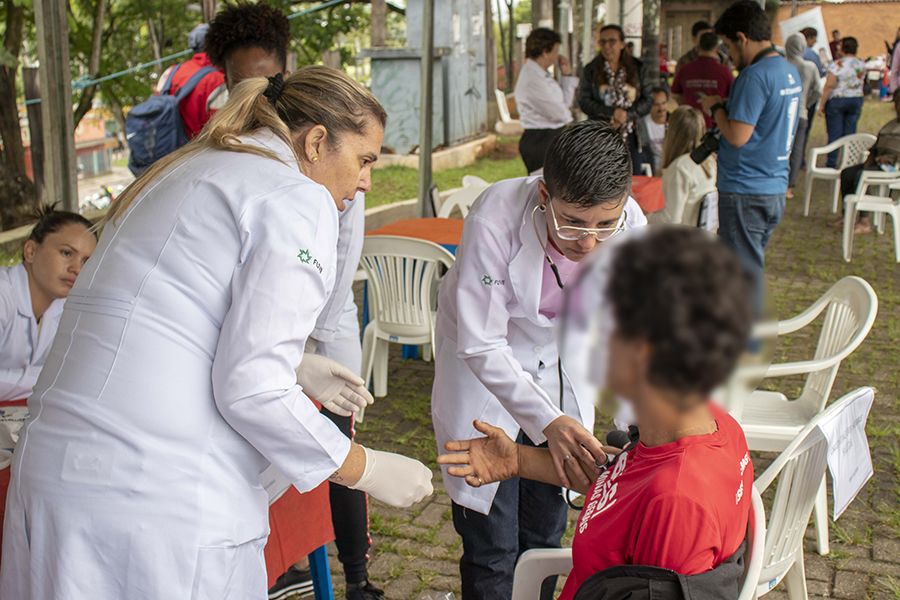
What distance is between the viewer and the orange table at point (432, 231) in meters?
4.79

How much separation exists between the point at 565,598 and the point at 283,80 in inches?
43.5

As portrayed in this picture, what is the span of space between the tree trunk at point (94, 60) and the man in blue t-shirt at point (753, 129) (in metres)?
6.21

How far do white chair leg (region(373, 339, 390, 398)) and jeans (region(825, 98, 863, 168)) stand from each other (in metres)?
7.75

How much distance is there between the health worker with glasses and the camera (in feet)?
5.67

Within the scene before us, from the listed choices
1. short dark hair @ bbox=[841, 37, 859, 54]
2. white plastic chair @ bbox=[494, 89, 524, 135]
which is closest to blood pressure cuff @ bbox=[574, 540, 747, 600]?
short dark hair @ bbox=[841, 37, 859, 54]

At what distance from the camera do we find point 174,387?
1.41 metres

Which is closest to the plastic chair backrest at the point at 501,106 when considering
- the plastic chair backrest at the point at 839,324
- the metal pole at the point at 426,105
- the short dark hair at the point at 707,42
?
the short dark hair at the point at 707,42

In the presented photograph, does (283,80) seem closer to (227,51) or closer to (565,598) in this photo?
(565,598)

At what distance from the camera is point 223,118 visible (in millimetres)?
1642

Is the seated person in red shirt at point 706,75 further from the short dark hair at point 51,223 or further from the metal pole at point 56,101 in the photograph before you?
the short dark hair at point 51,223

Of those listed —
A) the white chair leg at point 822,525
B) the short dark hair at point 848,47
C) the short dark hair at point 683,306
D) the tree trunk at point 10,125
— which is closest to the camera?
the short dark hair at point 683,306

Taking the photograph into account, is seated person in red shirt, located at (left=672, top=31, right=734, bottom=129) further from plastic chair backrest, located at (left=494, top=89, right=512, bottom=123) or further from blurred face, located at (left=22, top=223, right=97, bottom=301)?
plastic chair backrest, located at (left=494, top=89, right=512, bottom=123)

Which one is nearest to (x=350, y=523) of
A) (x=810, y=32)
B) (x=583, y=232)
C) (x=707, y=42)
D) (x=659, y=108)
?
(x=583, y=232)

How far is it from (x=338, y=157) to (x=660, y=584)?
36.2 inches
